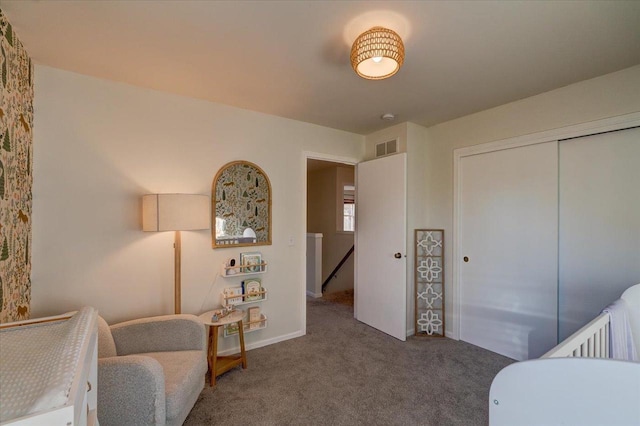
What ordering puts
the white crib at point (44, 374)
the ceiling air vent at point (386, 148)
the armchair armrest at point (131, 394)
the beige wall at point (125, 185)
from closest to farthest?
the white crib at point (44, 374) → the armchair armrest at point (131, 394) → the beige wall at point (125, 185) → the ceiling air vent at point (386, 148)

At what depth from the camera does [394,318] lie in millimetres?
3008

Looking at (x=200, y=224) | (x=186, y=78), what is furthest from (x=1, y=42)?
(x=200, y=224)

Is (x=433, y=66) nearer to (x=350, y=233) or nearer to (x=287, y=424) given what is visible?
(x=287, y=424)

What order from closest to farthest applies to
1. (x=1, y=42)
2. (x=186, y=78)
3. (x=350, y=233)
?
(x=1, y=42) < (x=186, y=78) < (x=350, y=233)

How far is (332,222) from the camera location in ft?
18.8

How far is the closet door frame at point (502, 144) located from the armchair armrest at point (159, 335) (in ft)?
8.23

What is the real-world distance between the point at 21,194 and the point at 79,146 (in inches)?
19.9

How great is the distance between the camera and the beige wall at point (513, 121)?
2.01 meters

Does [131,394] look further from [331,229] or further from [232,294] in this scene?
[331,229]

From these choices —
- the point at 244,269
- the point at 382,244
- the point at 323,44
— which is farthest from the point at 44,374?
the point at 382,244

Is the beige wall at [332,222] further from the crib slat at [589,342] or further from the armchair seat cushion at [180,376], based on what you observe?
the crib slat at [589,342]

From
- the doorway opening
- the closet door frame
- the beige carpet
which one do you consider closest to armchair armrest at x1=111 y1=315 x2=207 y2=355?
the closet door frame

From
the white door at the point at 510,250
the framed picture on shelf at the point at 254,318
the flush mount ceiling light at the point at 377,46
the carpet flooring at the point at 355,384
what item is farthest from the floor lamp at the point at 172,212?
the white door at the point at 510,250

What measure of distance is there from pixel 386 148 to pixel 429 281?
161 cm
